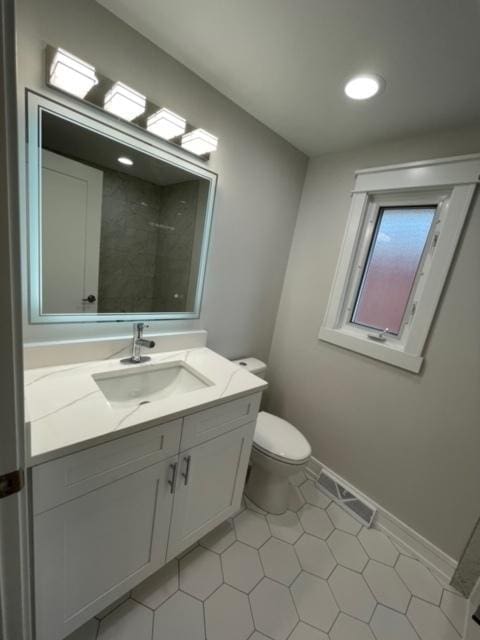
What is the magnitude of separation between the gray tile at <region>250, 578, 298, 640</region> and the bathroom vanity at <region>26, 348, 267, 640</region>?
34 centimetres

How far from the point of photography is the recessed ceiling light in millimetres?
1153

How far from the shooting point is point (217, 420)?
3.76 feet

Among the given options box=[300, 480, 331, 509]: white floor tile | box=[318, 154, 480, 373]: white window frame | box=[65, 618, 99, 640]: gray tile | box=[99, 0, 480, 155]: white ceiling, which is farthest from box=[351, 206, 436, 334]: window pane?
box=[65, 618, 99, 640]: gray tile

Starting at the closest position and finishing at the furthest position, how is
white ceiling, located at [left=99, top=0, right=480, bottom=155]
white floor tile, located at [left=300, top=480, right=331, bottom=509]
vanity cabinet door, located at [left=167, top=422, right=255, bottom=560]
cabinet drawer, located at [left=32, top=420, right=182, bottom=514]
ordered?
1. cabinet drawer, located at [left=32, top=420, right=182, bottom=514]
2. white ceiling, located at [left=99, top=0, right=480, bottom=155]
3. vanity cabinet door, located at [left=167, top=422, right=255, bottom=560]
4. white floor tile, located at [left=300, top=480, right=331, bottom=509]

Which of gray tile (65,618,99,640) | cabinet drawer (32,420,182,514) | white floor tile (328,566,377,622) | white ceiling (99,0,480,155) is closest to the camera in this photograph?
cabinet drawer (32,420,182,514)

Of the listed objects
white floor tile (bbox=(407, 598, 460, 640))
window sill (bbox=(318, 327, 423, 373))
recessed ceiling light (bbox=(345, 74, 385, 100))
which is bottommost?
white floor tile (bbox=(407, 598, 460, 640))

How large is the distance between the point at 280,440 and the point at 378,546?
31.3 inches

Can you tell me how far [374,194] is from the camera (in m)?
1.67

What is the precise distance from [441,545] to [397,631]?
0.50 m

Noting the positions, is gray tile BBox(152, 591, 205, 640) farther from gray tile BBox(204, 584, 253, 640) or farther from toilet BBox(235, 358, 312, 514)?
toilet BBox(235, 358, 312, 514)

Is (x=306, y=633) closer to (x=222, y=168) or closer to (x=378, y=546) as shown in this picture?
(x=378, y=546)

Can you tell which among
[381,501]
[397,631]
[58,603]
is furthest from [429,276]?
[58,603]

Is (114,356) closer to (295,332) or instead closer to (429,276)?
(295,332)

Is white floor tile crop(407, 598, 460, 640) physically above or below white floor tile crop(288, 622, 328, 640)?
below
